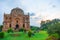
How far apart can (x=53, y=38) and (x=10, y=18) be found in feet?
115

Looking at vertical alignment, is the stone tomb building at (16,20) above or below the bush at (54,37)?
above

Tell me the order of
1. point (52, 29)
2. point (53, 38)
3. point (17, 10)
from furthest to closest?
point (17, 10) → point (52, 29) → point (53, 38)

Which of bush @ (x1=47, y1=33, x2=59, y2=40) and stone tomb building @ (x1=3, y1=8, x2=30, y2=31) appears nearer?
bush @ (x1=47, y1=33, x2=59, y2=40)

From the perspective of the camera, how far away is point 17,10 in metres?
66.8

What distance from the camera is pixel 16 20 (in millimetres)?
68062

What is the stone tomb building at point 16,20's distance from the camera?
66.9 metres

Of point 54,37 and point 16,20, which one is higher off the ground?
point 16,20

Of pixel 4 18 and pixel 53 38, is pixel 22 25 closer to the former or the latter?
pixel 4 18

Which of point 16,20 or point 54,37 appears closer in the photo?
point 54,37

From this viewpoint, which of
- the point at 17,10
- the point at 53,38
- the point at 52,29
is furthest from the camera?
the point at 17,10

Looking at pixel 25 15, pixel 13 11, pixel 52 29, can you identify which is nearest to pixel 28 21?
pixel 25 15

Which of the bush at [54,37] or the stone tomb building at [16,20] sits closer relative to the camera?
the bush at [54,37]

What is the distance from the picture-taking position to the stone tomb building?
66938mm

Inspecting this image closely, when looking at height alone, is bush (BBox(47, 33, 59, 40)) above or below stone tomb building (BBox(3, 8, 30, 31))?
below
